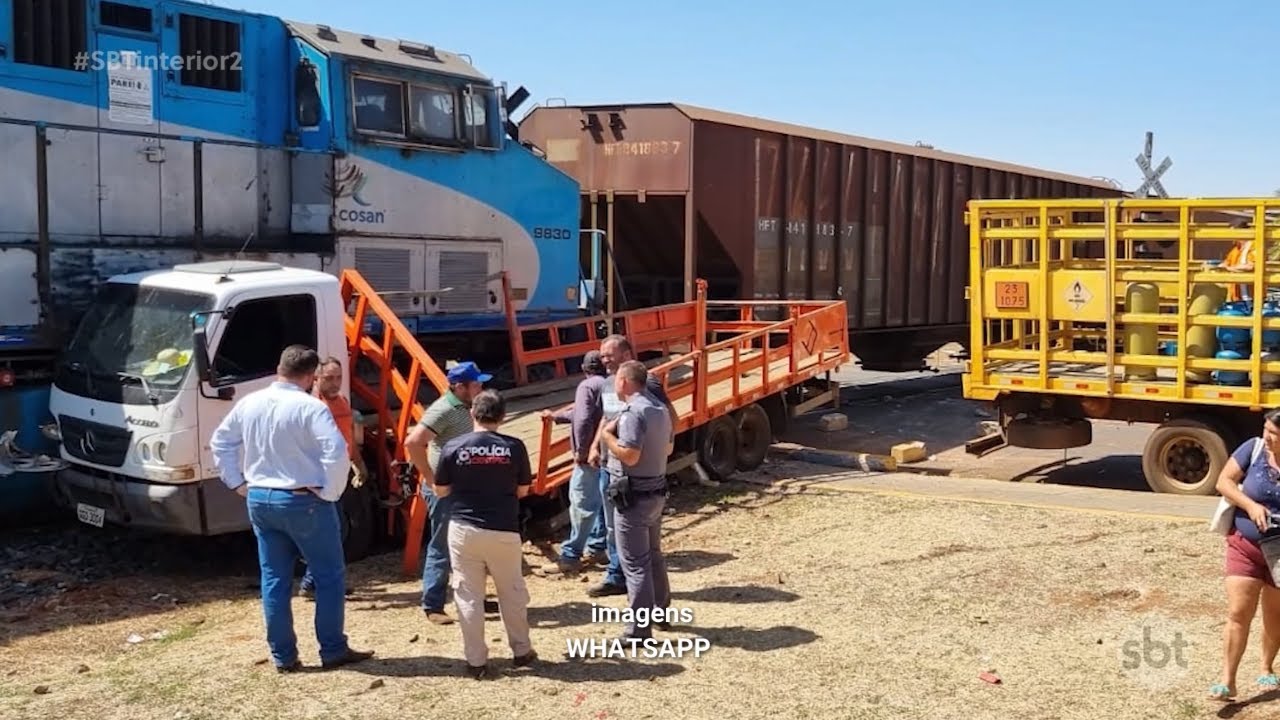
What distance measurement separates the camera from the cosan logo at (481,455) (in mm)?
5867

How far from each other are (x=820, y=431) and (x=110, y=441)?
32.0 feet

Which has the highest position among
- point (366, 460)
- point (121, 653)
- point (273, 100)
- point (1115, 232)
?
point (273, 100)

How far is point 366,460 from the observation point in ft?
29.5

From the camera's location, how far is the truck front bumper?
7.56 meters

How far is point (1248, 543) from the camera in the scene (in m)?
5.54

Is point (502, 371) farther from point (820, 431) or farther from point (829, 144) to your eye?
point (829, 144)

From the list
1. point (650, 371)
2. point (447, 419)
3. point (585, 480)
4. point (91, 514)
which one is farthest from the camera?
point (650, 371)

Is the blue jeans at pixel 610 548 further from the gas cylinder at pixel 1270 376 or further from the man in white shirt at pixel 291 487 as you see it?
the gas cylinder at pixel 1270 376

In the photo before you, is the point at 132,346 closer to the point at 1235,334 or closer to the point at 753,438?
the point at 753,438

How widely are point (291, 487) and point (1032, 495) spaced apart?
6.84 m

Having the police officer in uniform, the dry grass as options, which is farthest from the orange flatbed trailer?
the police officer in uniform

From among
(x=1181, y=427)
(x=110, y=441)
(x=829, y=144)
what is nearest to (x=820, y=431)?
(x=829, y=144)

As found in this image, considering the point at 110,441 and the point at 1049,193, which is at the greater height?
the point at 1049,193

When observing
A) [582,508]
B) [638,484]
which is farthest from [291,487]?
[582,508]
